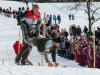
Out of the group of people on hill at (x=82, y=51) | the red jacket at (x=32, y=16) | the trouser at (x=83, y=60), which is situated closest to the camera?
the red jacket at (x=32, y=16)

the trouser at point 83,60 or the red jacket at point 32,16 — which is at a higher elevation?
the red jacket at point 32,16

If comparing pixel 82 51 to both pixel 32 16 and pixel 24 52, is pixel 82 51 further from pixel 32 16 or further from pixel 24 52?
pixel 32 16

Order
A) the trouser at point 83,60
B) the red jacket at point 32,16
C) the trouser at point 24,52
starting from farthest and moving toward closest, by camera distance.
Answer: the trouser at point 83,60
the trouser at point 24,52
the red jacket at point 32,16

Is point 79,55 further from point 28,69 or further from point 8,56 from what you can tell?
point 28,69

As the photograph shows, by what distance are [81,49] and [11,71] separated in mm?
9257

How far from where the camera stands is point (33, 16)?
29.8 feet

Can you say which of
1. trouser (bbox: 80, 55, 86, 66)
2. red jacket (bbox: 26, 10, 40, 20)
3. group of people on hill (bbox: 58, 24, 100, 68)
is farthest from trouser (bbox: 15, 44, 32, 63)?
trouser (bbox: 80, 55, 86, 66)

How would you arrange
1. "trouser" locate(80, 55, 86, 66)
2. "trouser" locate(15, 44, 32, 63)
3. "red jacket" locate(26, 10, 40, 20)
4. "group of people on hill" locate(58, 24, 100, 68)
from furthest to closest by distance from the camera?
"trouser" locate(80, 55, 86, 66), "group of people on hill" locate(58, 24, 100, 68), "trouser" locate(15, 44, 32, 63), "red jacket" locate(26, 10, 40, 20)

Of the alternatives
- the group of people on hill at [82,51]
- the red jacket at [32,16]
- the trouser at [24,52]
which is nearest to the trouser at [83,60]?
the group of people on hill at [82,51]

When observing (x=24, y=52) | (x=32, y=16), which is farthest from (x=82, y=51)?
(x=32, y=16)

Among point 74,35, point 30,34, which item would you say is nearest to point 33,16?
point 30,34

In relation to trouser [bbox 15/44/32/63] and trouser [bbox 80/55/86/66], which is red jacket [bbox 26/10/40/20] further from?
trouser [bbox 80/55/86/66]

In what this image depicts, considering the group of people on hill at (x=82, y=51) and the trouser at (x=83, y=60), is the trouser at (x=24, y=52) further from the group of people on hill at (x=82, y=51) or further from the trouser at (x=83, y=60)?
the trouser at (x=83, y=60)

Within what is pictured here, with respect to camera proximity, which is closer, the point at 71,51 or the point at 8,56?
the point at 71,51
